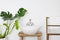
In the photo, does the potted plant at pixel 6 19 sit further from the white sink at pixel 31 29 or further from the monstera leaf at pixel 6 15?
the white sink at pixel 31 29

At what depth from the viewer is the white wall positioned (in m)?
1.85

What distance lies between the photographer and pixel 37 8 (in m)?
1.86

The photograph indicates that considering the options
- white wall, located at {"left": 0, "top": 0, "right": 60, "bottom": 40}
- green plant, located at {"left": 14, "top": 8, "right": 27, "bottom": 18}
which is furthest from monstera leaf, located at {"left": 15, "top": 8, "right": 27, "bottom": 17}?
white wall, located at {"left": 0, "top": 0, "right": 60, "bottom": 40}

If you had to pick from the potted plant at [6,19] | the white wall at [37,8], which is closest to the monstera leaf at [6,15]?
the potted plant at [6,19]

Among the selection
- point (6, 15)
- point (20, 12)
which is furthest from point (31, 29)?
point (6, 15)

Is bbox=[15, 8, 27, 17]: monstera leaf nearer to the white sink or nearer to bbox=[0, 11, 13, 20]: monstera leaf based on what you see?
bbox=[0, 11, 13, 20]: monstera leaf

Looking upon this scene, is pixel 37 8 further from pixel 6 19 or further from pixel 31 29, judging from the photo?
pixel 6 19

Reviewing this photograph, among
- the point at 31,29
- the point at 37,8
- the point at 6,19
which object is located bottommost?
the point at 31,29

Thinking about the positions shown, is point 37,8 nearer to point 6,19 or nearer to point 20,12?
point 20,12

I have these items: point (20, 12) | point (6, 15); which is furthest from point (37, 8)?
point (6, 15)

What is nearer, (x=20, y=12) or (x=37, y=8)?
(x=20, y=12)

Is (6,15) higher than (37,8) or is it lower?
lower

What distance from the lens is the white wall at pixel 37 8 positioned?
72.7 inches

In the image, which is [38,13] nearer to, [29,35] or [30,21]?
[30,21]
